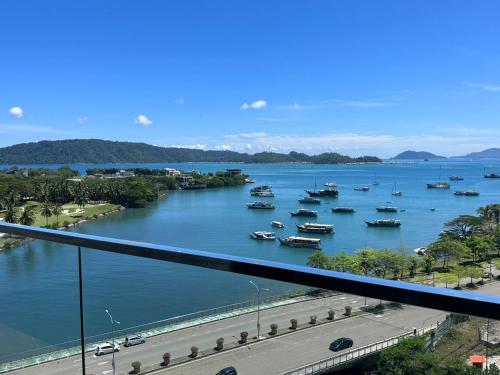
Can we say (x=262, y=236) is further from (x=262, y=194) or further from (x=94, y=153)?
(x=94, y=153)

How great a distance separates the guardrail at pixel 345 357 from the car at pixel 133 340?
33cm

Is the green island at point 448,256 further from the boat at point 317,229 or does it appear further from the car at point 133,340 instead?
the car at point 133,340

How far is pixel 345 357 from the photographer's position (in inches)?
26.8

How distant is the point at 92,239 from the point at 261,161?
117 m

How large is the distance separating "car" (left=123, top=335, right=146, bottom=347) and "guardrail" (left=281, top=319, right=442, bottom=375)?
1.08 feet

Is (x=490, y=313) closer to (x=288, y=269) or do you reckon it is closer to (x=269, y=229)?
(x=288, y=269)

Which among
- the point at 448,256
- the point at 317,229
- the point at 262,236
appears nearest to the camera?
the point at 448,256

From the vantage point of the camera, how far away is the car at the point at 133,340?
903mm

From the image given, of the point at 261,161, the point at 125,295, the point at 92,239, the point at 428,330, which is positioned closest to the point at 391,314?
the point at 428,330

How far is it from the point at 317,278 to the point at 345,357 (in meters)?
0.17

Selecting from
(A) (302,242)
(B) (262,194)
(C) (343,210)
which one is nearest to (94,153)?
(B) (262,194)

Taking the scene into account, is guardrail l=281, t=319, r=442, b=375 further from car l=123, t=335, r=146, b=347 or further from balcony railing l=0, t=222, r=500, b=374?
car l=123, t=335, r=146, b=347

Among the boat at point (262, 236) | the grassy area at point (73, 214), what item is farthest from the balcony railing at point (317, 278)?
the grassy area at point (73, 214)

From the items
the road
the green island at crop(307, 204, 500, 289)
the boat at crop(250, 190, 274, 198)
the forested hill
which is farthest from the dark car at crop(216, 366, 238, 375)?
the forested hill
